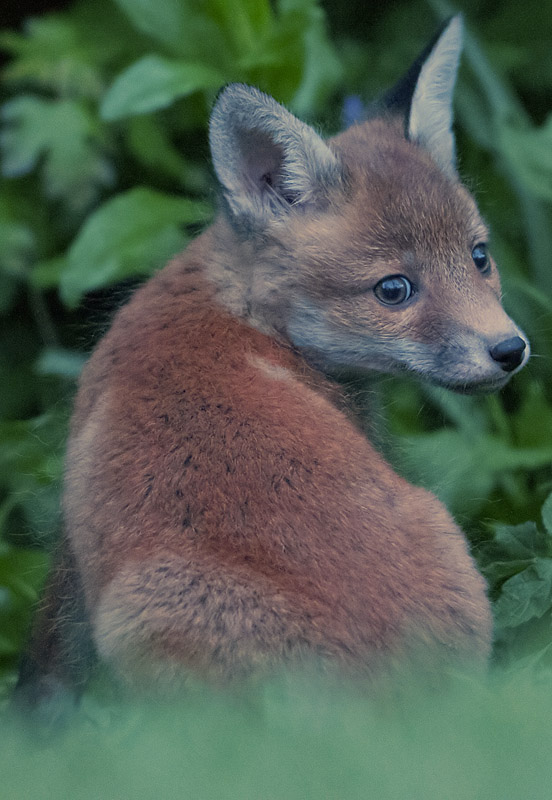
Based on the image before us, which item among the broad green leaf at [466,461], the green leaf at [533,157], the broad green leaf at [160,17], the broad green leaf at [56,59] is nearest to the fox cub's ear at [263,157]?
the broad green leaf at [466,461]

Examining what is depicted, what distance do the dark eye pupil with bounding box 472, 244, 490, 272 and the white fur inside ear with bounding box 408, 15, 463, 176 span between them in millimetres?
285

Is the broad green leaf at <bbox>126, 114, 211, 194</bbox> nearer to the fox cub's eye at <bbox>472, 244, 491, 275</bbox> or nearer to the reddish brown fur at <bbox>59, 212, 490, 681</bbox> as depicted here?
the fox cub's eye at <bbox>472, 244, 491, 275</bbox>

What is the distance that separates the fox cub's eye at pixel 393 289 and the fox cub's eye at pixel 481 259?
292 millimetres

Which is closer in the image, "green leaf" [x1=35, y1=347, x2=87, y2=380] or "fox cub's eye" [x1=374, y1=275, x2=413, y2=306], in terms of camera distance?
"fox cub's eye" [x1=374, y1=275, x2=413, y2=306]

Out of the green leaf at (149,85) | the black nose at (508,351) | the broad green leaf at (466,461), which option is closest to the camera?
the black nose at (508,351)

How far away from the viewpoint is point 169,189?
566 cm

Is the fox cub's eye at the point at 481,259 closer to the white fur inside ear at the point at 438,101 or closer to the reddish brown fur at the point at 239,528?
the white fur inside ear at the point at 438,101

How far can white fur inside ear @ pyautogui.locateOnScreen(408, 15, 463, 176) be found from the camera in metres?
3.12

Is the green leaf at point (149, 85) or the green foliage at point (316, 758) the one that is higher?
the green leaf at point (149, 85)

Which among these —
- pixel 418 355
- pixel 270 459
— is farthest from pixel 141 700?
pixel 418 355

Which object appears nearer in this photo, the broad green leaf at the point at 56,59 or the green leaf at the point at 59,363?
the green leaf at the point at 59,363

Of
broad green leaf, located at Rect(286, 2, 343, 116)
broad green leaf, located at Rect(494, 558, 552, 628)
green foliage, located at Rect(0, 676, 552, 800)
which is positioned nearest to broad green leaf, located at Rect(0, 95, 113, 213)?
broad green leaf, located at Rect(286, 2, 343, 116)

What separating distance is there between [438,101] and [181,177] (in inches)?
95.7

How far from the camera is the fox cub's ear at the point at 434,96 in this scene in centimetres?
311
